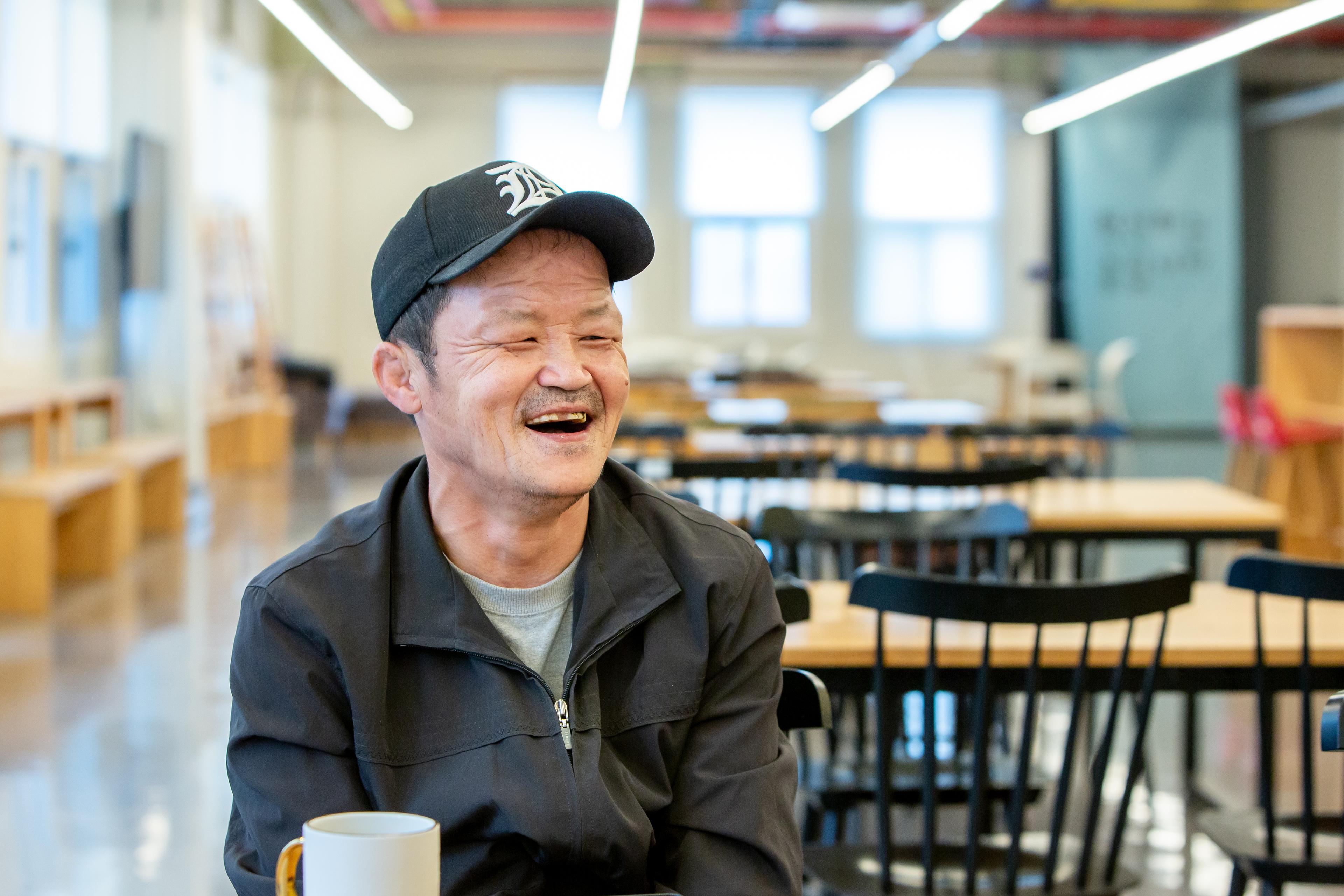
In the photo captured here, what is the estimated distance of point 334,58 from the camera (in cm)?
890

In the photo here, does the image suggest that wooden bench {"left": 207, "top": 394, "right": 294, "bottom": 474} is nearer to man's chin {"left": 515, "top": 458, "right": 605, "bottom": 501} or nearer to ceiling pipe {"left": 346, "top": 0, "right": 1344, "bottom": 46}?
ceiling pipe {"left": 346, "top": 0, "right": 1344, "bottom": 46}

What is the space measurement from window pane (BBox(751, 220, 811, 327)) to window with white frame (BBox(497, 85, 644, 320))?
1400mm

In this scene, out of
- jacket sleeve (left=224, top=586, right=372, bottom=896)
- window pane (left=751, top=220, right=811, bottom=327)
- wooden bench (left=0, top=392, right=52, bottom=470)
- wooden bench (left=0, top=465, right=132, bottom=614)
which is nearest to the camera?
jacket sleeve (left=224, top=586, right=372, bottom=896)

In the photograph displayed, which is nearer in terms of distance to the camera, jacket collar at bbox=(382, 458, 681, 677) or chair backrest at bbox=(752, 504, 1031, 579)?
jacket collar at bbox=(382, 458, 681, 677)

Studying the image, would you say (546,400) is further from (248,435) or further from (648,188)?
(648,188)

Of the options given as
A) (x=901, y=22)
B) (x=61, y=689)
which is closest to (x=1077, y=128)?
(x=901, y=22)

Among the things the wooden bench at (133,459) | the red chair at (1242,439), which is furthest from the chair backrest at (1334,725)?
the wooden bench at (133,459)

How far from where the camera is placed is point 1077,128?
48.9 feet

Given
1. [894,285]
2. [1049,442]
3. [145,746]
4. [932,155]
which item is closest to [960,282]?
[894,285]

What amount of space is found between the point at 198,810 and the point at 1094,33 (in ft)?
40.1

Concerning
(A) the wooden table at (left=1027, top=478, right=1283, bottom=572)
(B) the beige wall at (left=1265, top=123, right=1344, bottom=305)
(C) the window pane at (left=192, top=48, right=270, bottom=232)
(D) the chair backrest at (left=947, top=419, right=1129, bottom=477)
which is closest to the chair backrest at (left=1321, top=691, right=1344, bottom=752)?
(A) the wooden table at (left=1027, top=478, right=1283, bottom=572)

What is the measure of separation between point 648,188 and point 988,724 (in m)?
13.5

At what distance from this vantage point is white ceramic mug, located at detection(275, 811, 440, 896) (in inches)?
30.5

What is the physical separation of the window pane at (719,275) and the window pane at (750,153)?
21 cm
